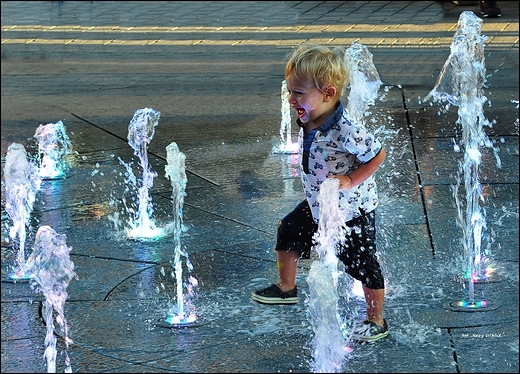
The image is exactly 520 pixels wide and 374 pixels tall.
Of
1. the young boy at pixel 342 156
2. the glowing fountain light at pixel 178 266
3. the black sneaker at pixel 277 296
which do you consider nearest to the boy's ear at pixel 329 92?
the young boy at pixel 342 156

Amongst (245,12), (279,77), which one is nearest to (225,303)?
(279,77)

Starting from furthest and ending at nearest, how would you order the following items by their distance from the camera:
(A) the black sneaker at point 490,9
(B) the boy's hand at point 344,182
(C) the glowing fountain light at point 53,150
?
(A) the black sneaker at point 490,9, (C) the glowing fountain light at point 53,150, (B) the boy's hand at point 344,182

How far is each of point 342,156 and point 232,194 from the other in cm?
218

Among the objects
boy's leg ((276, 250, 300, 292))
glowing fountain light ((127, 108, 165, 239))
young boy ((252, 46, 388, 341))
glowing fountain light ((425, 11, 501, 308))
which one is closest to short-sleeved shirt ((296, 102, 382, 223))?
young boy ((252, 46, 388, 341))

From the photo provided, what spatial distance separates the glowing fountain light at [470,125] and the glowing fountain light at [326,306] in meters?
0.80

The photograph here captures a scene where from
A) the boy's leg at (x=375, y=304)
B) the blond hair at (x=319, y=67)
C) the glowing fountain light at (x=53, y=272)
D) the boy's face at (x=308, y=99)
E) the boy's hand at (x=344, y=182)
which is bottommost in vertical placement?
the boy's leg at (x=375, y=304)

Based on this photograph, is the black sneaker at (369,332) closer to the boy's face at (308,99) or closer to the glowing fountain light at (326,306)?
the glowing fountain light at (326,306)

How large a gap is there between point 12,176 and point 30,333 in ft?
5.59

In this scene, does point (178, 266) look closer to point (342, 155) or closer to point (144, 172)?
point (342, 155)

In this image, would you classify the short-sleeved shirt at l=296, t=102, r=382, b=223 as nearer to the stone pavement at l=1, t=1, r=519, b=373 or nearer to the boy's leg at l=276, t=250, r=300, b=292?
the boy's leg at l=276, t=250, r=300, b=292

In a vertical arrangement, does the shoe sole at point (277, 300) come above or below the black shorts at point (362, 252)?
below

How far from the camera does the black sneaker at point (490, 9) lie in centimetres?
1216

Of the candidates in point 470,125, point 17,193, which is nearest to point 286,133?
point 470,125

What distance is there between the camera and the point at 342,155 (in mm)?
4133
